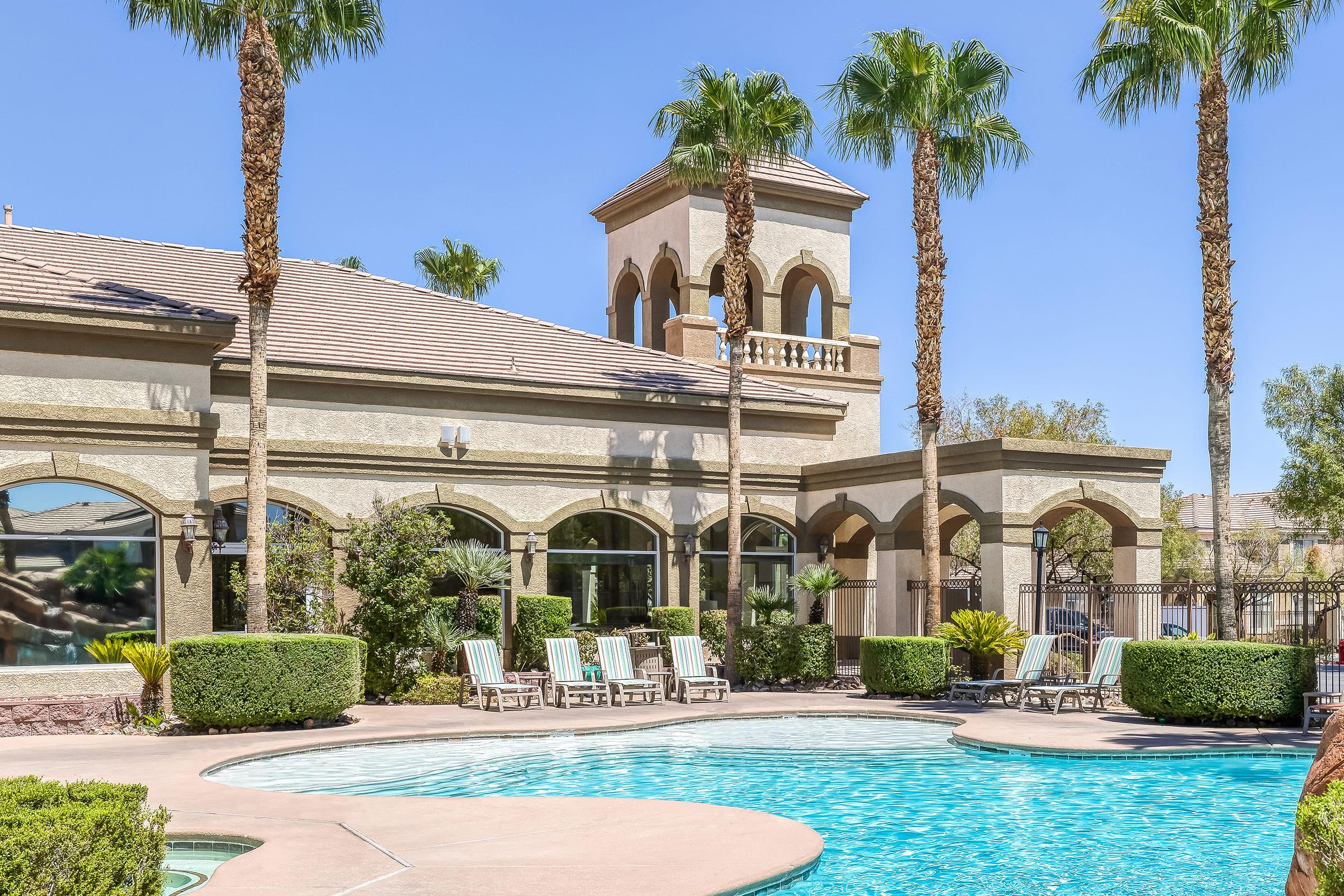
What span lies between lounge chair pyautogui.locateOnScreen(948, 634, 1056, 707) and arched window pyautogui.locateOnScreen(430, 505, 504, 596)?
8699mm

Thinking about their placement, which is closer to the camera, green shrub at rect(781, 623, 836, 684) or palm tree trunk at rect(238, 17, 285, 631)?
palm tree trunk at rect(238, 17, 285, 631)

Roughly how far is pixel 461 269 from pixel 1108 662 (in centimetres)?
2961

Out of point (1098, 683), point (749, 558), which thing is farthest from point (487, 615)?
point (1098, 683)

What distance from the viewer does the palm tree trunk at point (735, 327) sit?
2359cm

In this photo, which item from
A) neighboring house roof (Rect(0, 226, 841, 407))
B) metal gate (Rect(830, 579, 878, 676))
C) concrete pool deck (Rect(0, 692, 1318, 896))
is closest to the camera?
concrete pool deck (Rect(0, 692, 1318, 896))

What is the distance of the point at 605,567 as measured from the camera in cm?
2520

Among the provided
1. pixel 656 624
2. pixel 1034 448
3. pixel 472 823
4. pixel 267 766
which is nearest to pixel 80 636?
pixel 267 766

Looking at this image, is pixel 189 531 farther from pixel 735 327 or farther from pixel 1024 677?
pixel 1024 677

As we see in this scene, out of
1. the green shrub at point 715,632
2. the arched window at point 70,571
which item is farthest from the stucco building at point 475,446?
the green shrub at point 715,632

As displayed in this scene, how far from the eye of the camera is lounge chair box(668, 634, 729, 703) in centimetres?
2091

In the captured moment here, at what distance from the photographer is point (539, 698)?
2014cm

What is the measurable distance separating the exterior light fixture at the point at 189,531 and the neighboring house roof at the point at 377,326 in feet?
11.4

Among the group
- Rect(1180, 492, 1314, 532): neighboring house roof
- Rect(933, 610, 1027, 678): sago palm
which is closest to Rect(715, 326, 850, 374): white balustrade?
Answer: Rect(933, 610, 1027, 678): sago palm

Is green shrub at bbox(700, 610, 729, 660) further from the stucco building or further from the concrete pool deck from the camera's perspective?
the concrete pool deck
